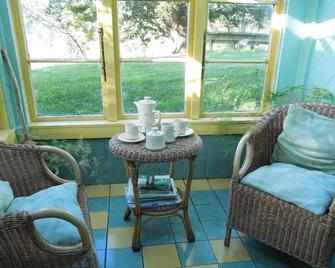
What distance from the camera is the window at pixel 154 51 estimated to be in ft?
6.50

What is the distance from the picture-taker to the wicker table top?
139 cm

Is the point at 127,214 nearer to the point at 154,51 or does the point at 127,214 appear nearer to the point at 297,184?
the point at 297,184

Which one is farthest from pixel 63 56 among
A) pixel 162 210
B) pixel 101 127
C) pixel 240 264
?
pixel 240 264

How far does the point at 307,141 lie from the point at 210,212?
0.81 metres

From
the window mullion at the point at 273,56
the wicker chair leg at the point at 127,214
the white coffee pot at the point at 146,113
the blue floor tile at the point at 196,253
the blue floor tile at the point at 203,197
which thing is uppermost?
the window mullion at the point at 273,56

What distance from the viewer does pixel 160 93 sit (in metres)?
2.20

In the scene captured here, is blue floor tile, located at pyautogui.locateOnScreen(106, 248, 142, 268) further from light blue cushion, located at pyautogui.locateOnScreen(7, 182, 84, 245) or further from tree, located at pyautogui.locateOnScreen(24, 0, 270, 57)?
tree, located at pyautogui.locateOnScreen(24, 0, 270, 57)

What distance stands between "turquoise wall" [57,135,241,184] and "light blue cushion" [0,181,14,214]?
0.87 meters

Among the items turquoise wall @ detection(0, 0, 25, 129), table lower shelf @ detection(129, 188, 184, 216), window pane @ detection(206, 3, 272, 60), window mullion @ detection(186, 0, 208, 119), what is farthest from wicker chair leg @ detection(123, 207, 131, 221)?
window pane @ detection(206, 3, 272, 60)

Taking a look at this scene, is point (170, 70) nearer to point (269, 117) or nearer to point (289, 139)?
point (269, 117)

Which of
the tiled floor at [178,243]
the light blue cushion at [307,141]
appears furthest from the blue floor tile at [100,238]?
the light blue cushion at [307,141]

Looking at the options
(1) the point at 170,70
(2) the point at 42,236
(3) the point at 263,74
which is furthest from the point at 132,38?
(2) the point at 42,236

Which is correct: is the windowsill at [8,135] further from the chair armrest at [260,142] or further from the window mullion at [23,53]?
the chair armrest at [260,142]

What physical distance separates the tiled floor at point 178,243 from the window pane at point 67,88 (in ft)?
2.41
